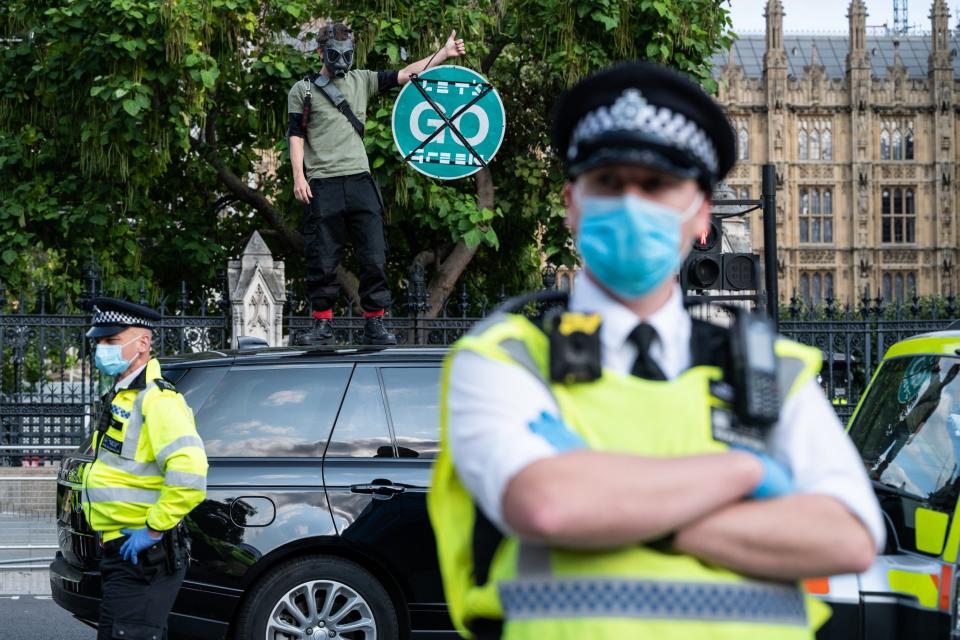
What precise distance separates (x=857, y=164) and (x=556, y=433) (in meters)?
62.0

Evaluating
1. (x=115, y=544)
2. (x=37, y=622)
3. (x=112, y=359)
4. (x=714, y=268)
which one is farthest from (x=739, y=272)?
(x=115, y=544)

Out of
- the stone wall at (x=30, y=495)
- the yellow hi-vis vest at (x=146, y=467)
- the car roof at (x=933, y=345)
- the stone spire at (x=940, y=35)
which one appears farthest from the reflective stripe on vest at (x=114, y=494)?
the stone spire at (x=940, y=35)

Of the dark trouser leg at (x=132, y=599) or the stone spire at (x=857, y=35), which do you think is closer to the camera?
the dark trouser leg at (x=132, y=599)

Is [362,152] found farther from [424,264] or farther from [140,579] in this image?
[424,264]

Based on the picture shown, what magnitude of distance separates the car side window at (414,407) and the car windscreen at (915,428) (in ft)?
6.31

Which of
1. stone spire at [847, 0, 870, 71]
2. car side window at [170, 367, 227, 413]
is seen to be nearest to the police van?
car side window at [170, 367, 227, 413]

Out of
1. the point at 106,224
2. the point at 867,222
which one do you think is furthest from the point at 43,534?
the point at 867,222

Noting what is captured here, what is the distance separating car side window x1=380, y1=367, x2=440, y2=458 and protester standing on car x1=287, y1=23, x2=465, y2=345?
209cm

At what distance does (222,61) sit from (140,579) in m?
11.9

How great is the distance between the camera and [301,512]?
553 cm

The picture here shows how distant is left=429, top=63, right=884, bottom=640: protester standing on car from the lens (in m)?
1.50

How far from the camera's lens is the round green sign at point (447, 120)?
7.66 meters

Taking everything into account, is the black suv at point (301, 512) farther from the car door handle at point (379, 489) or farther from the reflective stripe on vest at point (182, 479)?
the reflective stripe on vest at point (182, 479)

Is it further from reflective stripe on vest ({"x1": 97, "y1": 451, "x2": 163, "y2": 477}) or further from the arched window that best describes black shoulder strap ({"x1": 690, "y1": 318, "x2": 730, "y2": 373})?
the arched window
